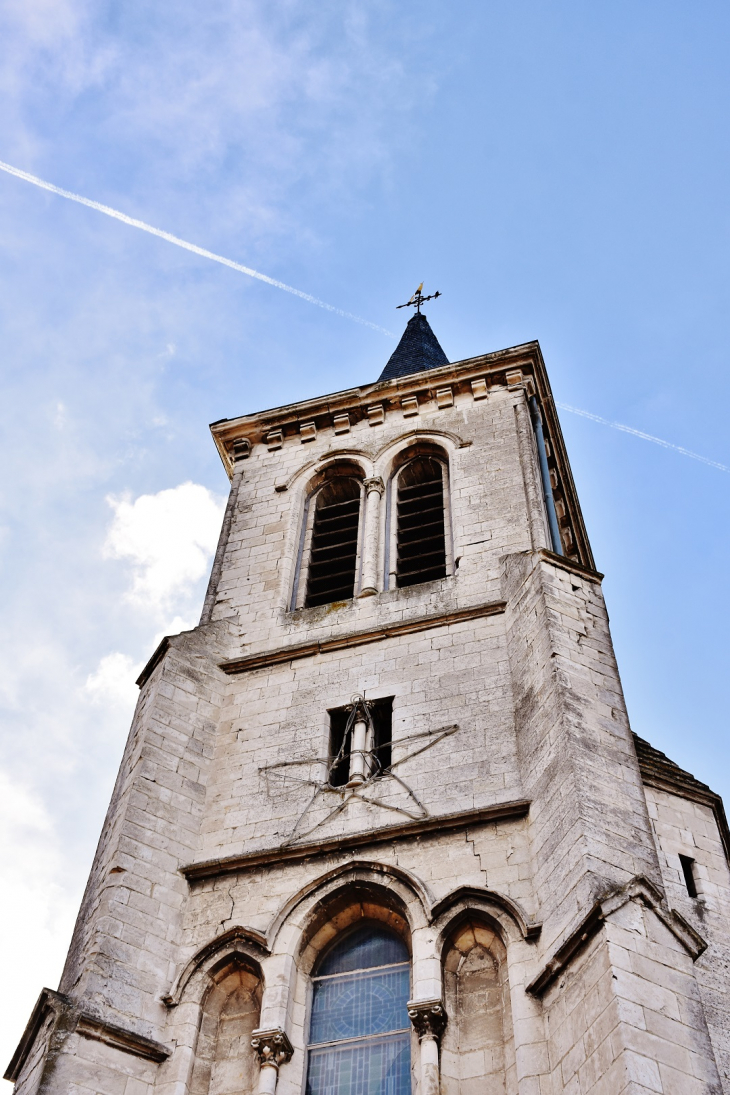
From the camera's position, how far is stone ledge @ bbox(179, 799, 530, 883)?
1151 centimetres

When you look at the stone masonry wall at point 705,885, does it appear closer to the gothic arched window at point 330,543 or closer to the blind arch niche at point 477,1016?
the blind arch niche at point 477,1016

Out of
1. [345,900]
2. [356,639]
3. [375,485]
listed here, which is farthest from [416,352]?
[345,900]

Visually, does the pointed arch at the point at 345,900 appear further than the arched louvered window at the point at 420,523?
No

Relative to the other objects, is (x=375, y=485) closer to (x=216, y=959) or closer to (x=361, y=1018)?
(x=216, y=959)

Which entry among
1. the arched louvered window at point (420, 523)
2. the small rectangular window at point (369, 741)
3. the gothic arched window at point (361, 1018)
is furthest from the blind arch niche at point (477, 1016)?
the arched louvered window at point (420, 523)

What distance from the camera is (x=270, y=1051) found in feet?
33.6

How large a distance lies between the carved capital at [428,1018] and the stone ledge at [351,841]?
1827 millimetres

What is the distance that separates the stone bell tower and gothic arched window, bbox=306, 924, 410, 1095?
0.02 meters

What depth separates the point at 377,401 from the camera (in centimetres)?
1983

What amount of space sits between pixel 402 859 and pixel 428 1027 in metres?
1.74

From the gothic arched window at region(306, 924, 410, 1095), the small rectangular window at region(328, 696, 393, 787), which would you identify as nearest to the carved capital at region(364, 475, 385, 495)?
the small rectangular window at region(328, 696, 393, 787)

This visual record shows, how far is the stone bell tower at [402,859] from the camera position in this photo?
9664 mm

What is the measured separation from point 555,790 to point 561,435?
10809 millimetres

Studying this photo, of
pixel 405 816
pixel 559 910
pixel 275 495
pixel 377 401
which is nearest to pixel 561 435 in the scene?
pixel 377 401
